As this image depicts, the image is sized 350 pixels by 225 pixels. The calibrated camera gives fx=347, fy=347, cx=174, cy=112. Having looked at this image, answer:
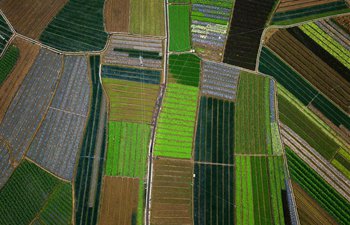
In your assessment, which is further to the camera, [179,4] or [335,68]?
[179,4]

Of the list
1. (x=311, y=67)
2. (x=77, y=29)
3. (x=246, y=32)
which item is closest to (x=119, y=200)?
(x=77, y=29)

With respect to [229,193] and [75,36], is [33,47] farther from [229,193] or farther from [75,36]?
[229,193]

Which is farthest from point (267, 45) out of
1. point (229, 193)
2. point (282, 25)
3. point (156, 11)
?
point (229, 193)

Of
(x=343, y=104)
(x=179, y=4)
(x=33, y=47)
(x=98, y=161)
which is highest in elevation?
(x=179, y=4)

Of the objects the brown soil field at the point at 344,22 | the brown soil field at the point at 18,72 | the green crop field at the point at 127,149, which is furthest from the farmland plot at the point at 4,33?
the brown soil field at the point at 344,22

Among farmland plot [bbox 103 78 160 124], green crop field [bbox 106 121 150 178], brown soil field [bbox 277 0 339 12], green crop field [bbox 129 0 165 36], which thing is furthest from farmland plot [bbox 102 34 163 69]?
brown soil field [bbox 277 0 339 12]

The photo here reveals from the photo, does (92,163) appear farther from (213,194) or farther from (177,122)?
(213,194)
